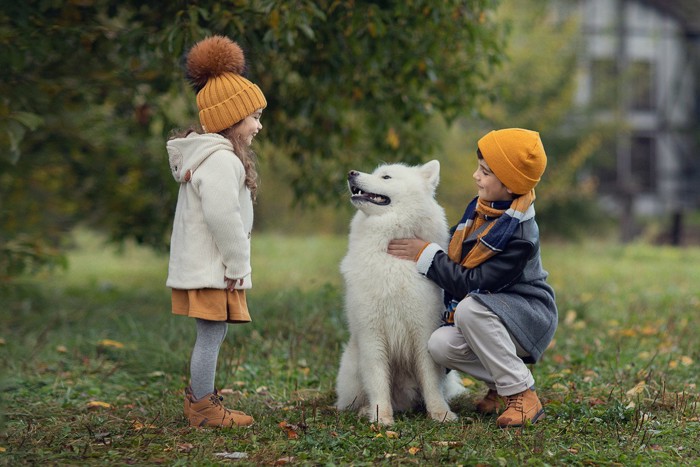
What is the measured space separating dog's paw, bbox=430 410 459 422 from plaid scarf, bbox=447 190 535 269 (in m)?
0.72

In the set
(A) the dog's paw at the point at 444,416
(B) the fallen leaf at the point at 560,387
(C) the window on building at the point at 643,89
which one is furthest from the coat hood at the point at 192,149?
(C) the window on building at the point at 643,89

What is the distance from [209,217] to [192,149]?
0.36 metres

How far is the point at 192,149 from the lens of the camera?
12.8 feet

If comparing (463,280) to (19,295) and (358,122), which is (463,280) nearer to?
(358,122)

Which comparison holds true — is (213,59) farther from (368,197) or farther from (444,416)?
(444,416)

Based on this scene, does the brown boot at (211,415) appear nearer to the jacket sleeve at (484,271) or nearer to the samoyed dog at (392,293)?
the samoyed dog at (392,293)

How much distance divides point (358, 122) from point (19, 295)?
3771 mm

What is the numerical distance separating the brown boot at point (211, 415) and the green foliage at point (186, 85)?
5.71 ft

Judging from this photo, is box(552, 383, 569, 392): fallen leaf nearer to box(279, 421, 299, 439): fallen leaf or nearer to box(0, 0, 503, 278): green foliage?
box(279, 421, 299, 439): fallen leaf

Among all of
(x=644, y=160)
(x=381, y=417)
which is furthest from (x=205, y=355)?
(x=644, y=160)

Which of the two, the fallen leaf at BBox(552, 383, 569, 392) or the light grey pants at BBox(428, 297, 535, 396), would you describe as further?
the fallen leaf at BBox(552, 383, 569, 392)

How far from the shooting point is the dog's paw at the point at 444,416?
13.2 ft

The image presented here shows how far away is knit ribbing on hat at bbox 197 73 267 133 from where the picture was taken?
3.91 m

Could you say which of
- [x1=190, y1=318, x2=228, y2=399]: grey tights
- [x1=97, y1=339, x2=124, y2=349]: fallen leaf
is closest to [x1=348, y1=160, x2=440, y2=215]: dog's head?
[x1=190, y1=318, x2=228, y2=399]: grey tights
